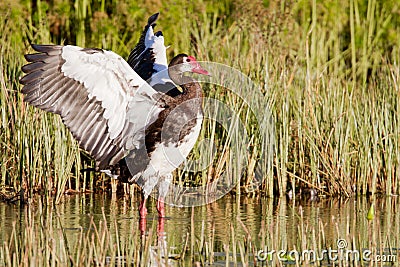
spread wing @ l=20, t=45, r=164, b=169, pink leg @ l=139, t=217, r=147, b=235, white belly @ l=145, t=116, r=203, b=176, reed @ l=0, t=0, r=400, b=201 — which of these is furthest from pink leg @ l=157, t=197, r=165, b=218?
reed @ l=0, t=0, r=400, b=201

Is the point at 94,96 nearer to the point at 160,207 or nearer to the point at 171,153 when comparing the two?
the point at 171,153

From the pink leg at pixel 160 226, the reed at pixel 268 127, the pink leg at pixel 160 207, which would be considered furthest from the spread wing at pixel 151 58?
the pink leg at pixel 160 226

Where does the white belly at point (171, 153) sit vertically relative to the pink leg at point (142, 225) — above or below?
above

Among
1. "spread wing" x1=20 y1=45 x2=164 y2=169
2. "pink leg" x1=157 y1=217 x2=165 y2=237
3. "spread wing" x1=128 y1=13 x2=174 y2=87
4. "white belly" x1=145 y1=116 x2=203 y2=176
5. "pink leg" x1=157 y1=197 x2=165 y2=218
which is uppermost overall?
"spread wing" x1=128 y1=13 x2=174 y2=87

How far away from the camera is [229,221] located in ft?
22.9

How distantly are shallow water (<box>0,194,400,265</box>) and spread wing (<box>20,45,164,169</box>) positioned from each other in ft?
2.13

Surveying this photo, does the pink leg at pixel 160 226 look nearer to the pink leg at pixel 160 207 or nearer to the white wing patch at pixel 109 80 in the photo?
the pink leg at pixel 160 207

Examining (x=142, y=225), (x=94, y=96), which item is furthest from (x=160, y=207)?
(x=94, y=96)

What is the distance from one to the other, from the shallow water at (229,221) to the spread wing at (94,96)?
2.13ft

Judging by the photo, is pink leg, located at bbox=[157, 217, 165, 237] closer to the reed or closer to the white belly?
the white belly

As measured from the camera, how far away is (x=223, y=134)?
846 centimetres

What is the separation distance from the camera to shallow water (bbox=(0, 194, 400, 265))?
5938mm

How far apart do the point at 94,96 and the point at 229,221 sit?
5.22 feet

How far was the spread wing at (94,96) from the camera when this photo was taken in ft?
21.9
